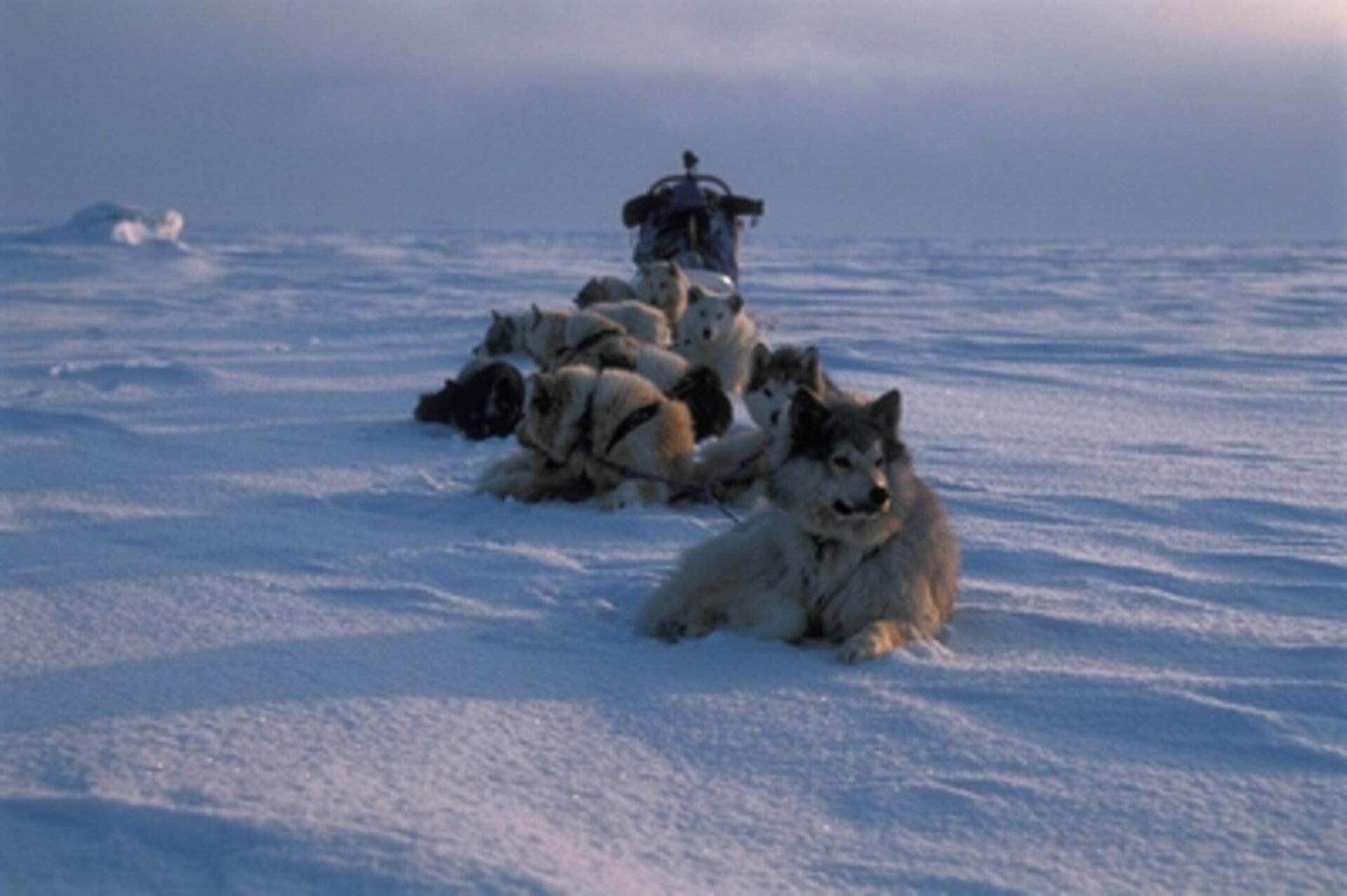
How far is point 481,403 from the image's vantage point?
742 cm

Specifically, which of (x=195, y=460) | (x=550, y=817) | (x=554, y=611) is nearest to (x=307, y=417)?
(x=195, y=460)

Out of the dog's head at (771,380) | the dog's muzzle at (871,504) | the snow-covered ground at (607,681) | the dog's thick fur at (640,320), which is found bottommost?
the snow-covered ground at (607,681)

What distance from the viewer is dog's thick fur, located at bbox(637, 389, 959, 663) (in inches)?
140

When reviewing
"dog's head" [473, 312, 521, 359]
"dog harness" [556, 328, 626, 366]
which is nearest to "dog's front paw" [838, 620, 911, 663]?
"dog harness" [556, 328, 626, 366]

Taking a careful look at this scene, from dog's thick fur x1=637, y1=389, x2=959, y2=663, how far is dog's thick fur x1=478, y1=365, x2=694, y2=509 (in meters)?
1.96

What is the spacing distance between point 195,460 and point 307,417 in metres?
1.50

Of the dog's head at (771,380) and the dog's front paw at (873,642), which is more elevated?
the dog's head at (771,380)

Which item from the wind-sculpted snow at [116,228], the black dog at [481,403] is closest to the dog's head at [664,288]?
the black dog at [481,403]

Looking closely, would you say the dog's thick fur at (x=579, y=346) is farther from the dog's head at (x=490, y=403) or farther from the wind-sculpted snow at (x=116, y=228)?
the wind-sculpted snow at (x=116, y=228)

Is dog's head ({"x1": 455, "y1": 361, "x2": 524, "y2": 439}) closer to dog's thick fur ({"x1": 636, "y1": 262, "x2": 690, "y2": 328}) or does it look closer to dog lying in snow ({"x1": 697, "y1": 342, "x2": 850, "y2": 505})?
dog lying in snow ({"x1": 697, "y1": 342, "x2": 850, "y2": 505})

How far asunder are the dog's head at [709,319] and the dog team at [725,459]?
0.04 ft

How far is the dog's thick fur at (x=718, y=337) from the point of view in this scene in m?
9.06

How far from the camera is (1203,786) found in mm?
2588

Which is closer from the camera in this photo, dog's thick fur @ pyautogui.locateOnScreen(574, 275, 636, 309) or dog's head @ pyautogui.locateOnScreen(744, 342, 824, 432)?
dog's head @ pyautogui.locateOnScreen(744, 342, 824, 432)
